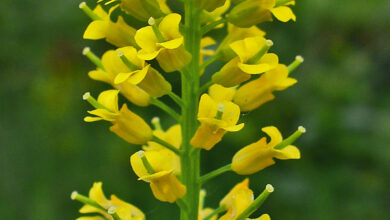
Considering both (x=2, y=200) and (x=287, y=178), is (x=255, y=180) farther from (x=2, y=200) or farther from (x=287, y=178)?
(x=2, y=200)

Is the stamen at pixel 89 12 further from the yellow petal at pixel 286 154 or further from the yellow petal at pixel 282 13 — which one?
the yellow petal at pixel 286 154

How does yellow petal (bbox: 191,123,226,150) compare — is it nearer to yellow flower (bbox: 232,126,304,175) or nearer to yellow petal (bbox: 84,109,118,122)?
yellow flower (bbox: 232,126,304,175)

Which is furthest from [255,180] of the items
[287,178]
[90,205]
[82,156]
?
[90,205]

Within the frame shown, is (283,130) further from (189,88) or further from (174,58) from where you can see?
(174,58)

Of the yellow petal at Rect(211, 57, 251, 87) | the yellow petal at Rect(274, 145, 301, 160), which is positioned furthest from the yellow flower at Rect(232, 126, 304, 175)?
the yellow petal at Rect(211, 57, 251, 87)

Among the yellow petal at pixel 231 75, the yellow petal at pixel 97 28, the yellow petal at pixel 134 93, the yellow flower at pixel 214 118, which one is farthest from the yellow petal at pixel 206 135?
the yellow petal at pixel 97 28
